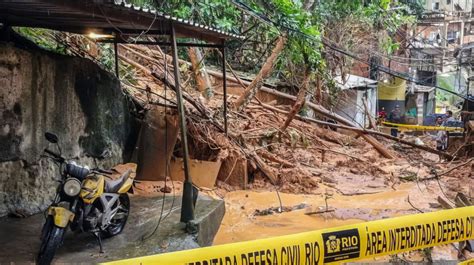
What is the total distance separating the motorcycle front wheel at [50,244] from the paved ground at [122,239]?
265 millimetres

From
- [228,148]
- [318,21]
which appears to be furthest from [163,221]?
[318,21]

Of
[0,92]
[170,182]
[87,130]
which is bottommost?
[170,182]

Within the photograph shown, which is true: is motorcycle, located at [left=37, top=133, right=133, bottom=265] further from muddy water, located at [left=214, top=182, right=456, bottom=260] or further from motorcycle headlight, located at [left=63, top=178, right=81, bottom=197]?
muddy water, located at [left=214, top=182, right=456, bottom=260]

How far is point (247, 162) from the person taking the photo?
977 cm

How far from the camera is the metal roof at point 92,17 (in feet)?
14.4

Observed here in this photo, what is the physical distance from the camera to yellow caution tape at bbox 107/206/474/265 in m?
2.13

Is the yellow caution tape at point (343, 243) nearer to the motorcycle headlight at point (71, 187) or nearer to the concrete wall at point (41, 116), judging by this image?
the motorcycle headlight at point (71, 187)

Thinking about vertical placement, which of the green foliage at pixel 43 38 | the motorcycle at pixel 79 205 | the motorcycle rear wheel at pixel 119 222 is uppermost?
the green foliage at pixel 43 38

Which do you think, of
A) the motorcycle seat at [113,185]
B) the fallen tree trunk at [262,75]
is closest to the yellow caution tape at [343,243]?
the motorcycle seat at [113,185]

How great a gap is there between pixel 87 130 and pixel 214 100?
16.9ft

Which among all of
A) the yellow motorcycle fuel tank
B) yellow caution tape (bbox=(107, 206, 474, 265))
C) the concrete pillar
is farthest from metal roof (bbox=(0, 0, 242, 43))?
the concrete pillar

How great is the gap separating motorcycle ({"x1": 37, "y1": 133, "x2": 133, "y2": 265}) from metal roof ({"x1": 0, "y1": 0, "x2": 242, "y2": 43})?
4.33 feet

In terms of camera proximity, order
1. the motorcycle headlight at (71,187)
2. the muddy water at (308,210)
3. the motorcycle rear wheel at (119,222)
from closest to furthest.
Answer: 1. the motorcycle headlight at (71,187)
2. the motorcycle rear wheel at (119,222)
3. the muddy water at (308,210)

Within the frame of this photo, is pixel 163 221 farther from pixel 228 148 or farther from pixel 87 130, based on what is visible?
pixel 228 148
